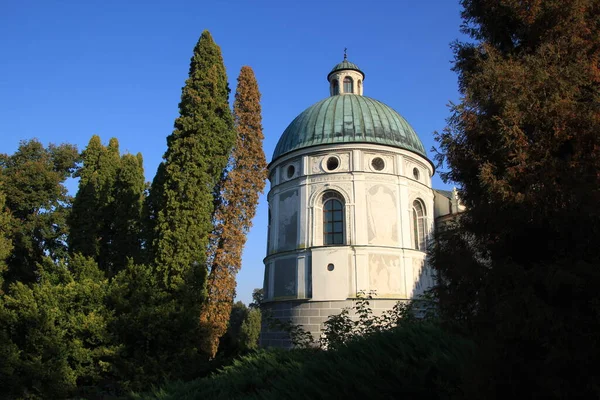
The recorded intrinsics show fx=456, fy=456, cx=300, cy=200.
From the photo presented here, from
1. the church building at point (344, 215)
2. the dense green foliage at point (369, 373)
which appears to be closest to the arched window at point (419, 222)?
the church building at point (344, 215)

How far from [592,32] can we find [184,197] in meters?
12.3

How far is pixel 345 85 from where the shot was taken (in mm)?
25719

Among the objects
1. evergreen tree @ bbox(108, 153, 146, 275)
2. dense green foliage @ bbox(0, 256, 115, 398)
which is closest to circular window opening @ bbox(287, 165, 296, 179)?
evergreen tree @ bbox(108, 153, 146, 275)

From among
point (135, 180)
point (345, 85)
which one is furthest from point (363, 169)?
point (135, 180)

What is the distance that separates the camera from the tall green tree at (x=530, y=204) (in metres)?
3.88

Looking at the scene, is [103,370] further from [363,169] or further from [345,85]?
[345,85]

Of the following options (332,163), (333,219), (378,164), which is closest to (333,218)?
(333,219)

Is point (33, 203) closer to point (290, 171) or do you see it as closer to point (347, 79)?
point (290, 171)

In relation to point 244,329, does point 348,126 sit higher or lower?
higher

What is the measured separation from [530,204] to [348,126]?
17899 mm

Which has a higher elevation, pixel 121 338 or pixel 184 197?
pixel 184 197

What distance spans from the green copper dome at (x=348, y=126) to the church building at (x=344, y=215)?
0.06m

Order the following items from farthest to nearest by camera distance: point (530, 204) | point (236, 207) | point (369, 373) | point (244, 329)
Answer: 1. point (244, 329)
2. point (236, 207)
3. point (369, 373)
4. point (530, 204)

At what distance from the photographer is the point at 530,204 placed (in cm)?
446
